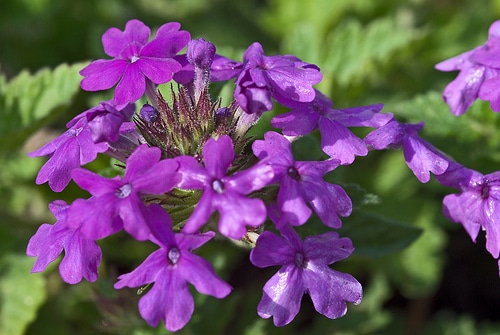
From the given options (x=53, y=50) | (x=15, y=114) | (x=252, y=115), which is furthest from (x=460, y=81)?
(x=53, y=50)

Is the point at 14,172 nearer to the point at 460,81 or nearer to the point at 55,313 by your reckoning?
the point at 55,313

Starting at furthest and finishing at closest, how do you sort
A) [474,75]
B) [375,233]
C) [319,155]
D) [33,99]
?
[33,99] → [375,233] → [319,155] → [474,75]

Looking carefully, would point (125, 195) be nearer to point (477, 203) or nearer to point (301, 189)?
point (301, 189)

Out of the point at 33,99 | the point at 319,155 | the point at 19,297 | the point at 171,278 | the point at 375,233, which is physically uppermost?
the point at 171,278

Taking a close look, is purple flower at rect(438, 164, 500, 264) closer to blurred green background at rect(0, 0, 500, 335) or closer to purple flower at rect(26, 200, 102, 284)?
blurred green background at rect(0, 0, 500, 335)

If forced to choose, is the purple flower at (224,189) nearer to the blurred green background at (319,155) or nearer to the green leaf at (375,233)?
the blurred green background at (319,155)

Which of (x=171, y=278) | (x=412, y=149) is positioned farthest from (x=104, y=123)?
(x=412, y=149)
